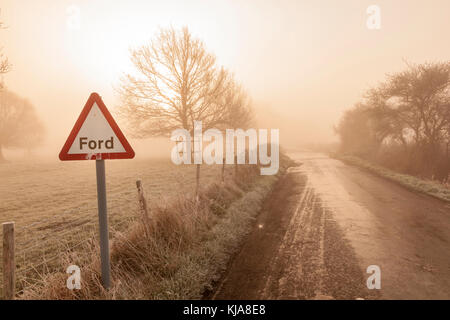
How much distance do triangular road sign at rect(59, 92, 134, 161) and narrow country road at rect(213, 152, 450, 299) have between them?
102 inches

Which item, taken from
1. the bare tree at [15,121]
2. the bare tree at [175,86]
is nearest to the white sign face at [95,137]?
the bare tree at [175,86]

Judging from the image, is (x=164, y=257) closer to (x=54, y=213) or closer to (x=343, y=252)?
(x=343, y=252)

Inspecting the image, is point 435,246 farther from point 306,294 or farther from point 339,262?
point 306,294

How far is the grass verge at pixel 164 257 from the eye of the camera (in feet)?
11.4

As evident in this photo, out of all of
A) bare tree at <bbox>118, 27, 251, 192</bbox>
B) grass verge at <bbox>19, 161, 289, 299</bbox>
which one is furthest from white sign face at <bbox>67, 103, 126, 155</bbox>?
bare tree at <bbox>118, 27, 251, 192</bbox>

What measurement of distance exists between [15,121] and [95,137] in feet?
125

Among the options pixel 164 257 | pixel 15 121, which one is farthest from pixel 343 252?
pixel 15 121

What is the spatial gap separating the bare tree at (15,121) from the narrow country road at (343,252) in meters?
36.2

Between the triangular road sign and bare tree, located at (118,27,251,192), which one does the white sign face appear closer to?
the triangular road sign

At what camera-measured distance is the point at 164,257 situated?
4441 mm

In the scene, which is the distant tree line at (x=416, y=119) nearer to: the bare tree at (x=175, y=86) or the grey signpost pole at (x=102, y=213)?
the bare tree at (x=175, y=86)
